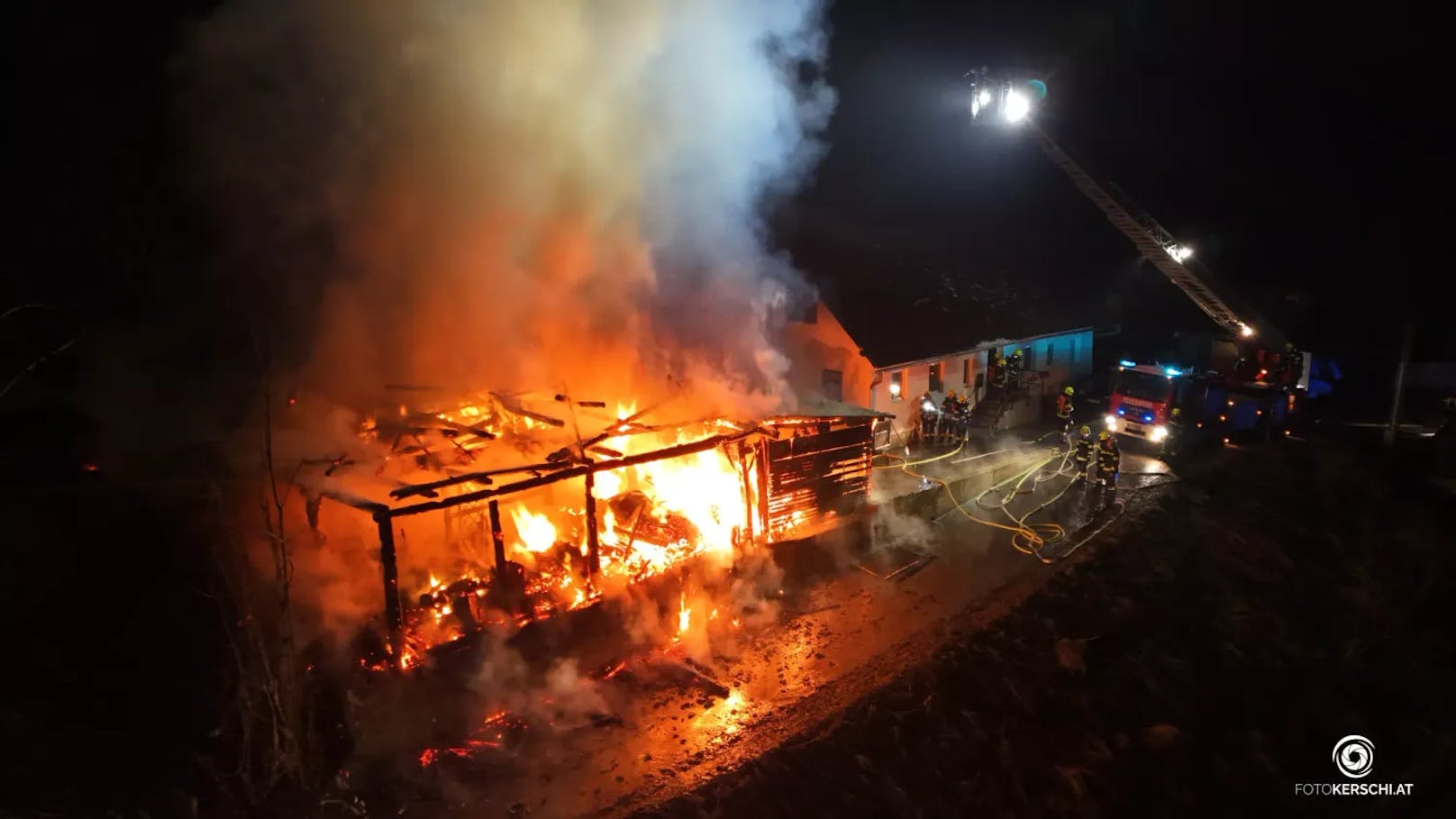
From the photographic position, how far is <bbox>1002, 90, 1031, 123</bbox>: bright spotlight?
3020 centimetres

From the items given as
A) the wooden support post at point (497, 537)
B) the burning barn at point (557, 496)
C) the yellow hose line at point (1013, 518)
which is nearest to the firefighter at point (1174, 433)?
the yellow hose line at point (1013, 518)

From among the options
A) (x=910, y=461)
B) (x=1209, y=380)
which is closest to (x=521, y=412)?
(x=910, y=461)

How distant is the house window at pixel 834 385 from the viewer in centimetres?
1853

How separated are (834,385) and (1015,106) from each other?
18841 mm

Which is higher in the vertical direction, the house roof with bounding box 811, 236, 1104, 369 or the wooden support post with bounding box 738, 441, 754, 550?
the house roof with bounding box 811, 236, 1104, 369

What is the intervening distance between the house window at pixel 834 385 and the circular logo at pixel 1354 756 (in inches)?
448

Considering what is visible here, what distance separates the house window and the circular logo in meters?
11.4

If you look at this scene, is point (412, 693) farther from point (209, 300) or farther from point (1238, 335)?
point (1238, 335)

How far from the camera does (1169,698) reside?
29.8 feet

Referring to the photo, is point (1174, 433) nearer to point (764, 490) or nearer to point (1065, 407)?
point (1065, 407)

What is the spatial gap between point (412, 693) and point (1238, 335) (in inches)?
1006

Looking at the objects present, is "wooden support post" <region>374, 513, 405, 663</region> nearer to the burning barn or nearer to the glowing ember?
the burning barn

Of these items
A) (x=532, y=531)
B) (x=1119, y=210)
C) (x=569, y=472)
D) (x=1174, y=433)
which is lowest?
(x=1174, y=433)

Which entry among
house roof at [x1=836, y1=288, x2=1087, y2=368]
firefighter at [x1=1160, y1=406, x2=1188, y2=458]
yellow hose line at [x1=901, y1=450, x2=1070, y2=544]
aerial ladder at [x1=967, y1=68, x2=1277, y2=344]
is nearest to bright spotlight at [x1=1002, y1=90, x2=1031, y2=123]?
aerial ladder at [x1=967, y1=68, x2=1277, y2=344]
